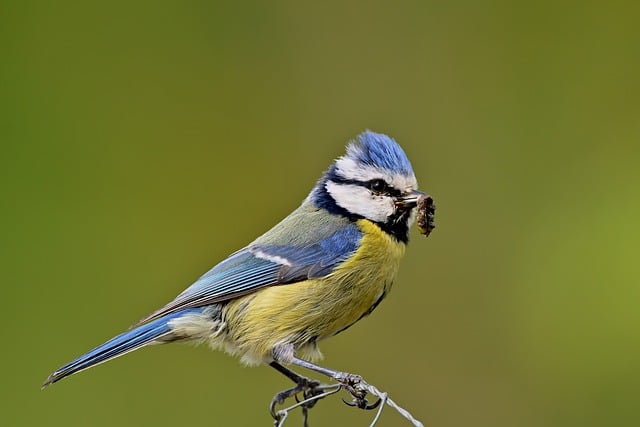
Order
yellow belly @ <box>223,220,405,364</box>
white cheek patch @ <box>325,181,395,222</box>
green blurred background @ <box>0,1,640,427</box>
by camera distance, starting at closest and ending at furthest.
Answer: yellow belly @ <box>223,220,405,364</box>, white cheek patch @ <box>325,181,395,222</box>, green blurred background @ <box>0,1,640,427</box>

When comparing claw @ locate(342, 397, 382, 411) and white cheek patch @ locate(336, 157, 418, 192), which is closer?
claw @ locate(342, 397, 382, 411)

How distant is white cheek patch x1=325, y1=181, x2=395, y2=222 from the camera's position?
8.21 ft

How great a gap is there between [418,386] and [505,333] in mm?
357

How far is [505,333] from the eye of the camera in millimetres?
3273

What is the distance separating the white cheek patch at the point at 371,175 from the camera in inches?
96.9

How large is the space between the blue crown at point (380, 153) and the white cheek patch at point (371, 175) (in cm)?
1

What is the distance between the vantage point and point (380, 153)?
2.47 metres

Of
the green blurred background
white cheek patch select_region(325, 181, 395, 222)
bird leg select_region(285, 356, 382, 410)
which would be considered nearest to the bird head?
→ white cheek patch select_region(325, 181, 395, 222)

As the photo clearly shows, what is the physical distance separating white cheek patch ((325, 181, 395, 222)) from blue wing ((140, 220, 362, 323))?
0.19 ft

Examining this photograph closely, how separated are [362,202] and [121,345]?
0.74 metres

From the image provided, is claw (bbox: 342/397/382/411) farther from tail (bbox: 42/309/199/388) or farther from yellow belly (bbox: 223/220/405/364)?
tail (bbox: 42/309/199/388)

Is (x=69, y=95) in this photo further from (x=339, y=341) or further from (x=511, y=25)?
(x=511, y=25)

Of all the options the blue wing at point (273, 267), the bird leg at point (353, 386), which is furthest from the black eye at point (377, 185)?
the bird leg at point (353, 386)

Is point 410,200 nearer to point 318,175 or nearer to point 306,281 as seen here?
point 306,281
